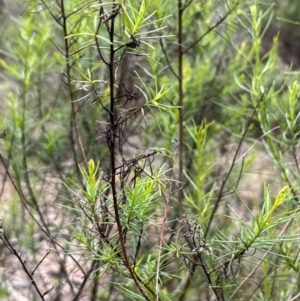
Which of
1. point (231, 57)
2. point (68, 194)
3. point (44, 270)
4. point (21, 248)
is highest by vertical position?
point (231, 57)

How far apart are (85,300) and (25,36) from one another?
91 centimetres

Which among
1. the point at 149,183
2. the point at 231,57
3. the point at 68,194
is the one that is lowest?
the point at 68,194

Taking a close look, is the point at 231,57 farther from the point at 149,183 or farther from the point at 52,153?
the point at 149,183

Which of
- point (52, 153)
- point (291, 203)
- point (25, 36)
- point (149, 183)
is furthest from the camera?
point (52, 153)

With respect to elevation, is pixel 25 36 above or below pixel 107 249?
above

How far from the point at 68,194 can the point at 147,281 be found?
633 mm

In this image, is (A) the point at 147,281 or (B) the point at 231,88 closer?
(A) the point at 147,281

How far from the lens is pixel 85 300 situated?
5.81 feet

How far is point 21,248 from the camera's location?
1.70 m

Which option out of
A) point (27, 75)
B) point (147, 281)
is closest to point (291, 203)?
point (147, 281)

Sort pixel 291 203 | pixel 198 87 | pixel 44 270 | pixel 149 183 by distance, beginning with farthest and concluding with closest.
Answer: pixel 44 270, pixel 198 87, pixel 291 203, pixel 149 183

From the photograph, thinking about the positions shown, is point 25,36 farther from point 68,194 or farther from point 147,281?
point 147,281

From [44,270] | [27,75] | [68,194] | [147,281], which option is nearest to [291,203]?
[147,281]

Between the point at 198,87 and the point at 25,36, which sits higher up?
the point at 25,36
